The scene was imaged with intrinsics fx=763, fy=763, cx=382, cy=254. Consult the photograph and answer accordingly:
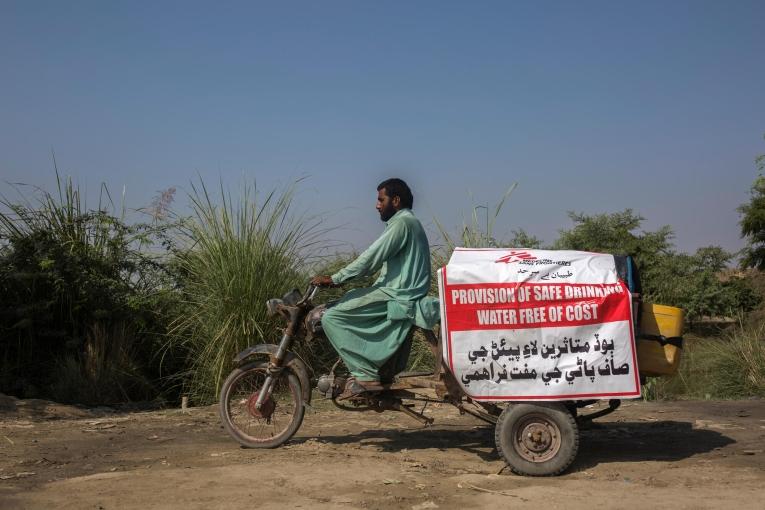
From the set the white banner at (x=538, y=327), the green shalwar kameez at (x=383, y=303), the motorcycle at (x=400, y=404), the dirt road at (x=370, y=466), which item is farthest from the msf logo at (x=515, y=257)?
the dirt road at (x=370, y=466)

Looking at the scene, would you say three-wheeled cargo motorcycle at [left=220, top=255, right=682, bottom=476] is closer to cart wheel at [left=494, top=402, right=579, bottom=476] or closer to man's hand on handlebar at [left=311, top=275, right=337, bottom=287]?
cart wheel at [left=494, top=402, right=579, bottom=476]

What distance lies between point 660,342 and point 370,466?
2.16 m

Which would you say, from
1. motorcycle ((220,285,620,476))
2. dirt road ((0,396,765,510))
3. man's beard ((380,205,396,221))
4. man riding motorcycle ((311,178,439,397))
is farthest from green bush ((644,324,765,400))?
man's beard ((380,205,396,221))

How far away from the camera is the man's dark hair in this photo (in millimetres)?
5926

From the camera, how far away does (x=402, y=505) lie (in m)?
4.45

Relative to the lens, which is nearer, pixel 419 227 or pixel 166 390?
pixel 419 227

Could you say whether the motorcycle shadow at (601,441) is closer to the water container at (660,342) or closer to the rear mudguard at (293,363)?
the rear mudguard at (293,363)

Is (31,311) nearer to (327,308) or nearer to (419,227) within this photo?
(327,308)

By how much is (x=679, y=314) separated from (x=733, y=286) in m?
15.8

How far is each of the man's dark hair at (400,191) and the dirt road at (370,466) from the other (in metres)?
1.94

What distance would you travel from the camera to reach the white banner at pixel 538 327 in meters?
5.04

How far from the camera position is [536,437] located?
5.12 m

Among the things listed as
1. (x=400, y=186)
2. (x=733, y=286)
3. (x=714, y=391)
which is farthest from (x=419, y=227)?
(x=733, y=286)

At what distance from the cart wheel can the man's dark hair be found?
177cm
